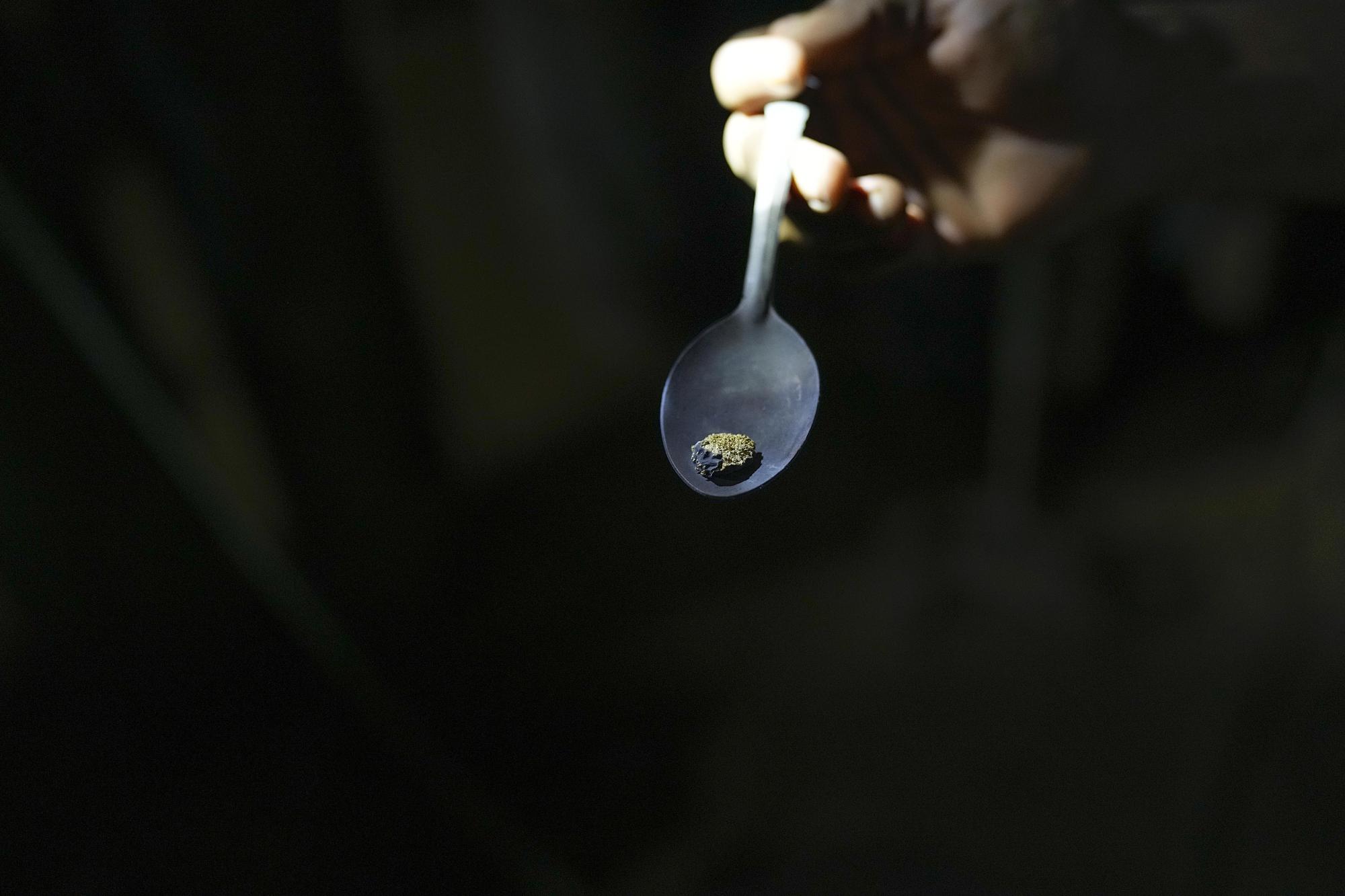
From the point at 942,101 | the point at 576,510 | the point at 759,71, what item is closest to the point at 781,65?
the point at 759,71

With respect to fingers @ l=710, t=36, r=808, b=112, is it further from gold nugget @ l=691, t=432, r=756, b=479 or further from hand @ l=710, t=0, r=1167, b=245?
gold nugget @ l=691, t=432, r=756, b=479

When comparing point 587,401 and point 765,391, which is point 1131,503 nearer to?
point 587,401

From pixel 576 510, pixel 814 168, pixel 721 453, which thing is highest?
pixel 814 168

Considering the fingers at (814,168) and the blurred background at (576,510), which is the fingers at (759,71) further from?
the blurred background at (576,510)

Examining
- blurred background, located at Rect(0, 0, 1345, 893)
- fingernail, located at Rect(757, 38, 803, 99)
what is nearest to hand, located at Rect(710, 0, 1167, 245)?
fingernail, located at Rect(757, 38, 803, 99)

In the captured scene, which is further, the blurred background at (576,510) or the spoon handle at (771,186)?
the blurred background at (576,510)

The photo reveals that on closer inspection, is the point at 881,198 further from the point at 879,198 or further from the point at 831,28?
the point at 831,28

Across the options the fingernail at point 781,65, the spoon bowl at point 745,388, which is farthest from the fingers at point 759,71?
the spoon bowl at point 745,388
